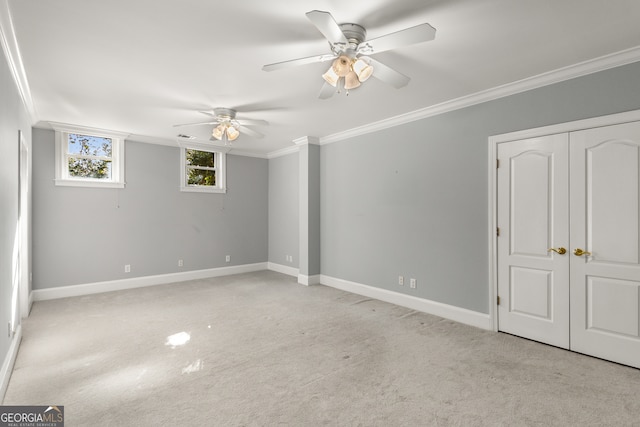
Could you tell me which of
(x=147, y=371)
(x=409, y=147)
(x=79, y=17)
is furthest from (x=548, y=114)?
(x=147, y=371)

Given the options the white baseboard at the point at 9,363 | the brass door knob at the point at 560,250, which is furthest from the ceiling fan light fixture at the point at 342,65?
the white baseboard at the point at 9,363

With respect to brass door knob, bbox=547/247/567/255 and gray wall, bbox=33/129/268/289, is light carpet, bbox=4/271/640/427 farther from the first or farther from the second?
gray wall, bbox=33/129/268/289

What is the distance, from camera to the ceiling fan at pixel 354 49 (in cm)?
194

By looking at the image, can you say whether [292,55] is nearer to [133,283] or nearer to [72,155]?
[72,155]

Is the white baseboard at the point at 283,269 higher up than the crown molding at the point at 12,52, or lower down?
lower down

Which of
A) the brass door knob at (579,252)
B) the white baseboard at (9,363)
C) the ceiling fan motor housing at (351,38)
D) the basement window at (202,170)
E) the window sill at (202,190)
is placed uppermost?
the ceiling fan motor housing at (351,38)

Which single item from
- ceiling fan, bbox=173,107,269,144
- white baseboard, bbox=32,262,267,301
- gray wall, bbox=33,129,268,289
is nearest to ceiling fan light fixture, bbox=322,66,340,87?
ceiling fan, bbox=173,107,269,144

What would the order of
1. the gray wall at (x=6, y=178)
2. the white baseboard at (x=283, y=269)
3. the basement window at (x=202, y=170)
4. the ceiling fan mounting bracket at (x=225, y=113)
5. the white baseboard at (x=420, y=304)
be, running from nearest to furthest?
1. the gray wall at (x=6, y=178)
2. the white baseboard at (x=420, y=304)
3. the ceiling fan mounting bracket at (x=225, y=113)
4. the basement window at (x=202, y=170)
5. the white baseboard at (x=283, y=269)

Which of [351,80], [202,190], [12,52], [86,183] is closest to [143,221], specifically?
[86,183]

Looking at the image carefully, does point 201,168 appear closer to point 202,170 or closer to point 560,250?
point 202,170

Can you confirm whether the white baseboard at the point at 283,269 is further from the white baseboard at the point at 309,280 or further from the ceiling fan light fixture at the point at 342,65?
the ceiling fan light fixture at the point at 342,65

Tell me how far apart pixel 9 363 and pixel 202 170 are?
14.4 ft

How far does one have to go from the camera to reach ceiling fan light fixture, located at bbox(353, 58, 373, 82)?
95.7 inches

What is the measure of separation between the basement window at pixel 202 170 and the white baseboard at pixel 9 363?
3.44 meters
